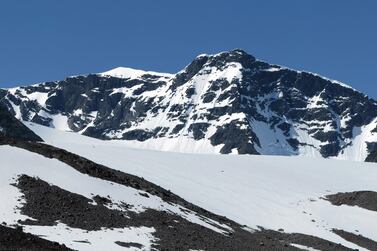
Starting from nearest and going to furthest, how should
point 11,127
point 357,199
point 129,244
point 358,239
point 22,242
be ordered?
point 22,242 < point 129,244 < point 358,239 < point 357,199 < point 11,127

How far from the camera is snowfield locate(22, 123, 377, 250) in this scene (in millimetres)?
58000

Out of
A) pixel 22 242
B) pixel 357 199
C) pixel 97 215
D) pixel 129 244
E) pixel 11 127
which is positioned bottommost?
pixel 22 242

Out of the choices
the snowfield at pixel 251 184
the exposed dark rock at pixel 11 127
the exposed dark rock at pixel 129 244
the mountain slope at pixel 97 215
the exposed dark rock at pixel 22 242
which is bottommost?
the exposed dark rock at pixel 22 242

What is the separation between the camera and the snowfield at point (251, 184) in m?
58.0

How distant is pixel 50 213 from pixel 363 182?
192ft

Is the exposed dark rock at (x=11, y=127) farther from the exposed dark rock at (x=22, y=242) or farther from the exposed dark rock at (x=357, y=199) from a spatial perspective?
the exposed dark rock at (x=22, y=242)

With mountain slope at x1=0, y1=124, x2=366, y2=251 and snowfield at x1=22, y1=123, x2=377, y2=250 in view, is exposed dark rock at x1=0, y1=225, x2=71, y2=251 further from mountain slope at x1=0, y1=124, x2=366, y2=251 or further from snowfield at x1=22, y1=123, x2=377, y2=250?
snowfield at x1=22, y1=123, x2=377, y2=250

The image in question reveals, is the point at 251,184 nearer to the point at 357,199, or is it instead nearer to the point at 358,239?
the point at 357,199

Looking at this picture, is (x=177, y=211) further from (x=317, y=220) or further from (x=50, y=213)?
(x=317, y=220)

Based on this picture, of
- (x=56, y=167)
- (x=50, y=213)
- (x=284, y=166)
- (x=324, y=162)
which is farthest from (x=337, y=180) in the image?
(x=50, y=213)

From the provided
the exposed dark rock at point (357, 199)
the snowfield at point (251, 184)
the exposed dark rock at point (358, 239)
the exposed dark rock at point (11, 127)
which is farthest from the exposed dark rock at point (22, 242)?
the exposed dark rock at point (11, 127)

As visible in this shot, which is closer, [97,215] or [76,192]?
[97,215]

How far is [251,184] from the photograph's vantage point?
253 feet

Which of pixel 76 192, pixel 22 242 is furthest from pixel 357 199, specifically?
pixel 22 242
